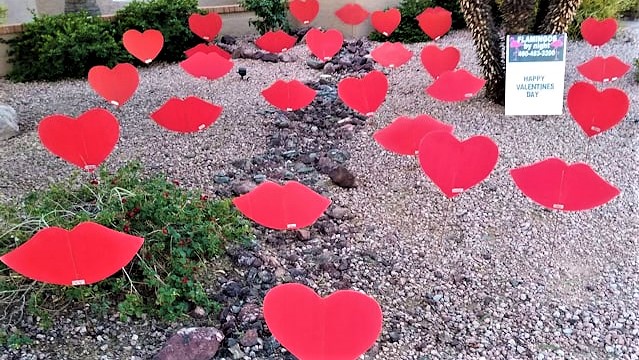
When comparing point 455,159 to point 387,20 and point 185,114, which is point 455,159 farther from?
point 387,20

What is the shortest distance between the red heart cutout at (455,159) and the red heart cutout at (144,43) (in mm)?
3453

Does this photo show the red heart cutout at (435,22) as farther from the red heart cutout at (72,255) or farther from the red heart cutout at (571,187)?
the red heart cutout at (72,255)

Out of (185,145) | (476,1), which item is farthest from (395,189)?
(476,1)

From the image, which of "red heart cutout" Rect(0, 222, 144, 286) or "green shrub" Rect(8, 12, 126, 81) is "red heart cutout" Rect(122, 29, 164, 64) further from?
"red heart cutout" Rect(0, 222, 144, 286)

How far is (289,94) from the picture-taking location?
420 centimetres

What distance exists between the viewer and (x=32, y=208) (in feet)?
8.54

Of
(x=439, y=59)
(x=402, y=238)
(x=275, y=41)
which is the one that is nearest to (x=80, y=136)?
(x=402, y=238)

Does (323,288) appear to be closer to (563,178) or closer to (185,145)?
(563,178)

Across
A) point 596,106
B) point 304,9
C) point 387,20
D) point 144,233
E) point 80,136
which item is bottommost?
point 387,20

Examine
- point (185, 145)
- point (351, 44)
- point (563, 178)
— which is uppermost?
point (563, 178)

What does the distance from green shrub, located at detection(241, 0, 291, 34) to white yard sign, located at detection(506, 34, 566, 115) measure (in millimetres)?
3438

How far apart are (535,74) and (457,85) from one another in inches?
27.1

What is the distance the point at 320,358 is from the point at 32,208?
1.57 metres

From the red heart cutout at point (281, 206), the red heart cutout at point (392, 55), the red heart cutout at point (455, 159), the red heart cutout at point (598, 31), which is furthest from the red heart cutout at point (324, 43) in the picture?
the red heart cutout at point (281, 206)
